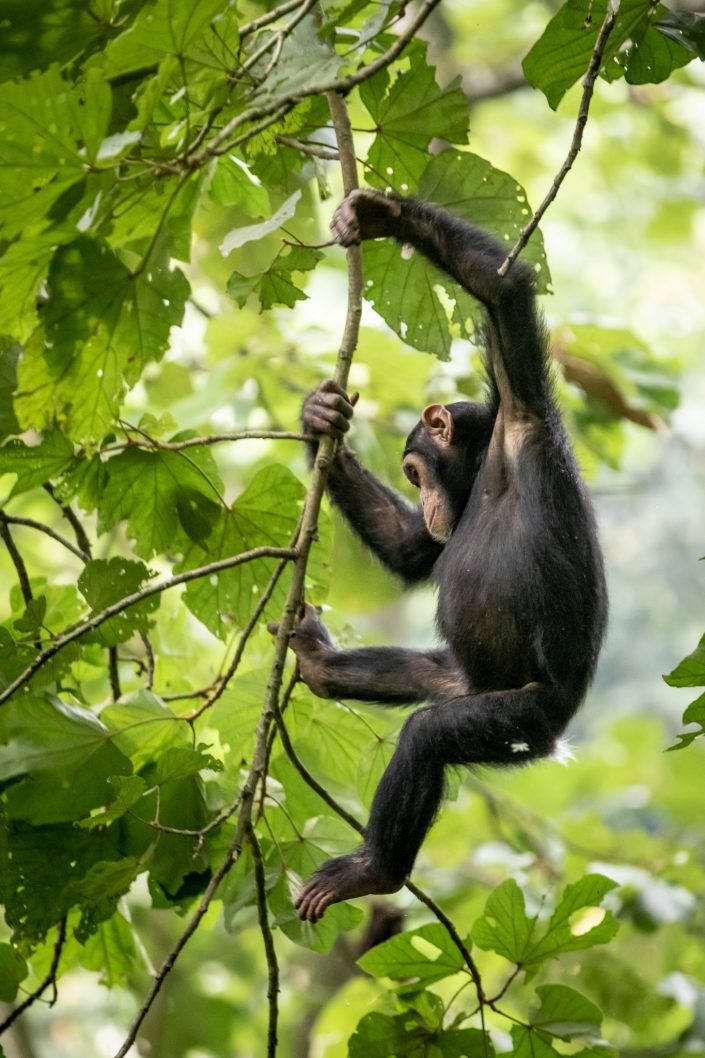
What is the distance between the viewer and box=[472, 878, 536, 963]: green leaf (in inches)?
82.4

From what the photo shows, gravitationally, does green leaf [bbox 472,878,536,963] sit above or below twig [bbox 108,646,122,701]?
below

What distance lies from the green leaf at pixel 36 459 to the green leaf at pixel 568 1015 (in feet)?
4.28

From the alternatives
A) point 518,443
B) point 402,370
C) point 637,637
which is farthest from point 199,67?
point 637,637

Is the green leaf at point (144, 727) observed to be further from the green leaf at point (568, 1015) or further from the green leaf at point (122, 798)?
the green leaf at point (568, 1015)

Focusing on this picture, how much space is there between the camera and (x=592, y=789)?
27.0 feet

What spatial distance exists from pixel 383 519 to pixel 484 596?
2.18 ft

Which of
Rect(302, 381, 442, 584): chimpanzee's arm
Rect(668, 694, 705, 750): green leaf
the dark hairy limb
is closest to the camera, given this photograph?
Rect(668, 694, 705, 750): green leaf

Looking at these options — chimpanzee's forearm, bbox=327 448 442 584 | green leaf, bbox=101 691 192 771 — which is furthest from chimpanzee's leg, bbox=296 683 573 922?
chimpanzee's forearm, bbox=327 448 442 584

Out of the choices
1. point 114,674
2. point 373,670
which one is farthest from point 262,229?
point 373,670

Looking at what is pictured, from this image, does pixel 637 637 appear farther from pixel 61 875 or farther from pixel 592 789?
pixel 61 875

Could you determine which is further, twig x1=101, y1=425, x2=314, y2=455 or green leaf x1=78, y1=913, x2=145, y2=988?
green leaf x1=78, y1=913, x2=145, y2=988

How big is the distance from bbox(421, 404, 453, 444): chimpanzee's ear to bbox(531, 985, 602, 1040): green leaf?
1.30 m

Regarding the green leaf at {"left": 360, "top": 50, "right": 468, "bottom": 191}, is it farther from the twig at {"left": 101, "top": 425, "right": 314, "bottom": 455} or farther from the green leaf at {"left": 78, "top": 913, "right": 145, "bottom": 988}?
the green leaf at {"left": 78, "top": 913, "right": 145, "bottom": 988}

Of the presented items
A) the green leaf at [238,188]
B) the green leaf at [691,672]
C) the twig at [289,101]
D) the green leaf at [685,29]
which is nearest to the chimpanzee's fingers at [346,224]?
the green leaf at [238,188]
